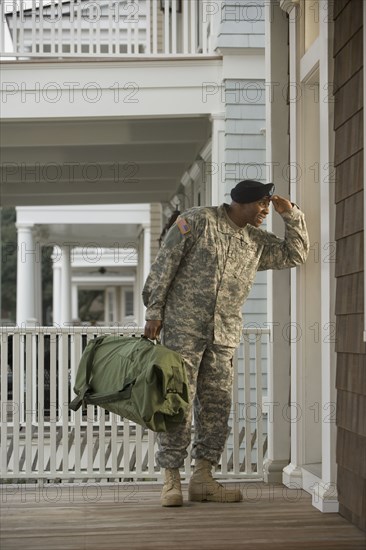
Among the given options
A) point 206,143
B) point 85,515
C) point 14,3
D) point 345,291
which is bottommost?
point 85,515

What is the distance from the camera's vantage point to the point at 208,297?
16.5ft

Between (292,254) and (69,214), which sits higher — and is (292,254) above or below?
below

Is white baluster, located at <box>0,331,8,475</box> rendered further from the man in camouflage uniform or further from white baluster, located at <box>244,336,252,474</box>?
white baluster, located at <box>244,336,252,474</box>

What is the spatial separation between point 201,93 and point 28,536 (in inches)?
213

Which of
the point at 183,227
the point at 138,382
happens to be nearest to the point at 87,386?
the point at 138,382

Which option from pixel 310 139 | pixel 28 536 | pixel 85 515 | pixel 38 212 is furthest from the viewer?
pixel 38 212

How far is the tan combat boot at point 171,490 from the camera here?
16.1 feet

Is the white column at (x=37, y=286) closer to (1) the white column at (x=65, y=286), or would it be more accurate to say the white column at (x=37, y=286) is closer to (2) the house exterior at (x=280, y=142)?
(1) the white column at (x=65, y=286)

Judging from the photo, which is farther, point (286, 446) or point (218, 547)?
point (286, 446)

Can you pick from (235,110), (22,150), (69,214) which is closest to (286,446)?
(235,110)

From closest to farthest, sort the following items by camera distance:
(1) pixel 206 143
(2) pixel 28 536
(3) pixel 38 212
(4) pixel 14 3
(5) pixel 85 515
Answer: (2) pixel 28 536, (5) pixel 85 515, (4) pixel 14 3, (1) pixel 206 143, (3) pixel 38 212

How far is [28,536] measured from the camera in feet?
13.7

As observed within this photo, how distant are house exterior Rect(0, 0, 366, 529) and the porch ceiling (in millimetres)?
26

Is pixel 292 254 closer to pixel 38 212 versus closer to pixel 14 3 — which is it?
→ pixel 14 3
